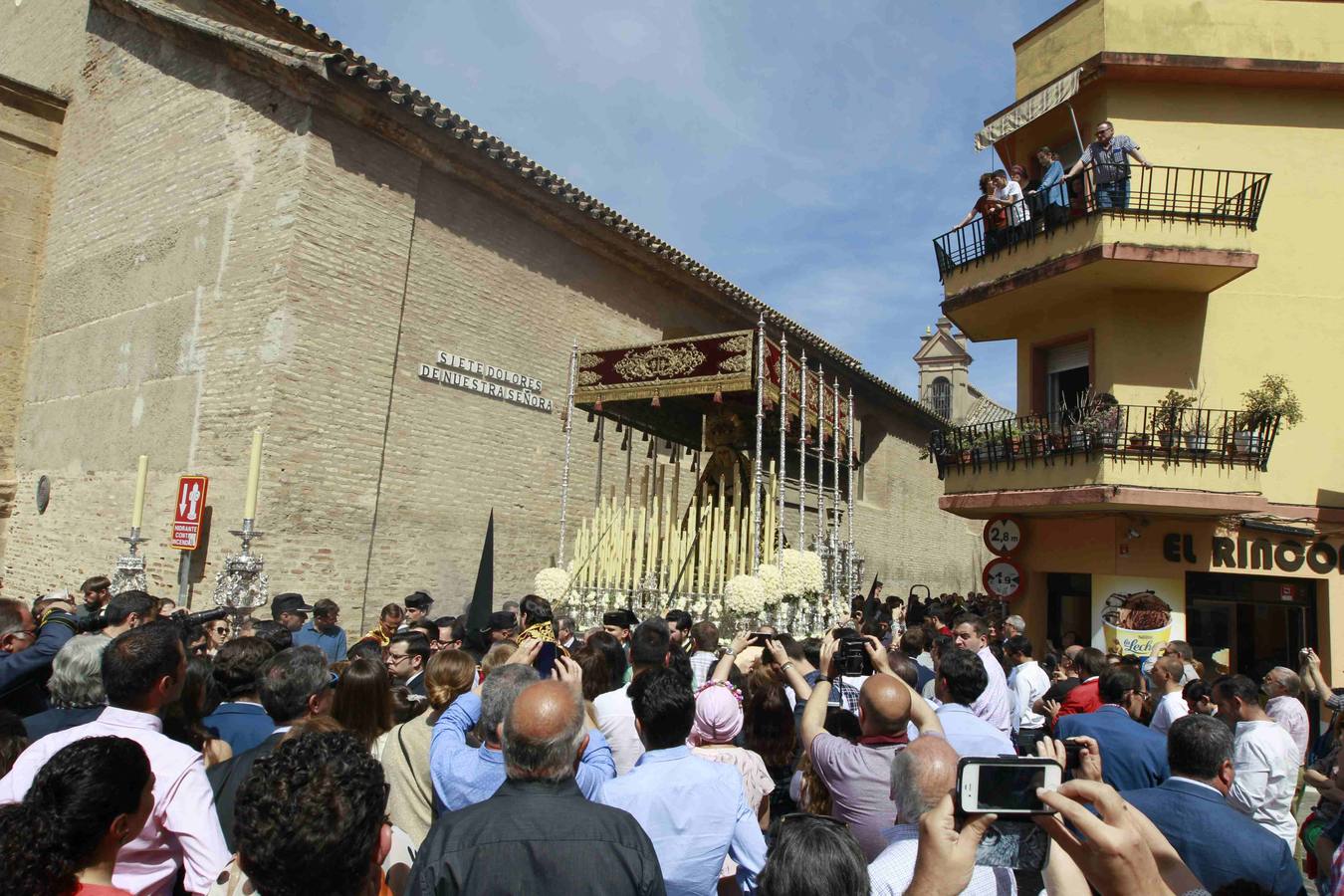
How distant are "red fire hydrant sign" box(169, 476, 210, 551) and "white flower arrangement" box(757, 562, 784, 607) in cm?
605

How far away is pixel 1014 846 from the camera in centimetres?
181

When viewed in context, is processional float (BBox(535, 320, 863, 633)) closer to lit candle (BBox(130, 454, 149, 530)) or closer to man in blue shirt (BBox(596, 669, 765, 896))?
lit candle (BBox(130, 454, 149, 530))

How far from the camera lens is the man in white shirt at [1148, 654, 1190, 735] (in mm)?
5137

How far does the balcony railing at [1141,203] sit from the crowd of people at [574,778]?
7378 mm

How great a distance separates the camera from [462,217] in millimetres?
11969

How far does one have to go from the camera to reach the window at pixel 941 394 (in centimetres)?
3369

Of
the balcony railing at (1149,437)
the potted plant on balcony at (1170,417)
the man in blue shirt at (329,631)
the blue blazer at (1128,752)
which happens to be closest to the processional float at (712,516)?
the man in blue shirt at (329,631)

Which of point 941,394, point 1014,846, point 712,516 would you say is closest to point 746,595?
point 712,516

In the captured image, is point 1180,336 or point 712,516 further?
point 1180,336

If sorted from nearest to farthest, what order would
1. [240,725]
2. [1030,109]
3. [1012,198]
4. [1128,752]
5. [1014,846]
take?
[1014,846] → [240,725] → [1128,752] → [1012,198] → [1030,109]

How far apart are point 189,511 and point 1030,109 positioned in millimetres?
11964

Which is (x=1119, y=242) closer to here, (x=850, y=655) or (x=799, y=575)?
(x=799, y=575)

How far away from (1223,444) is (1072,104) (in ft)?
17.6

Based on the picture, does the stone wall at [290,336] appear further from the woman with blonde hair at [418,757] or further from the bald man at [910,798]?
the bald man at [910,798]
